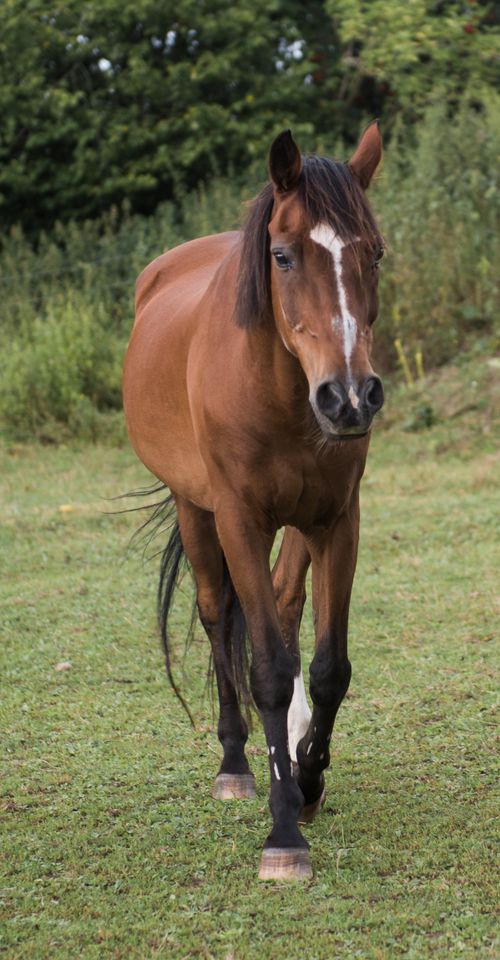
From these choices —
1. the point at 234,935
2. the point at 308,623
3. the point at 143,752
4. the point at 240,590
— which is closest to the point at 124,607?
the point at 308,623

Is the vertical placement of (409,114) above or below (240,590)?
below

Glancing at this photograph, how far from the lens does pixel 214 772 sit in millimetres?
4391

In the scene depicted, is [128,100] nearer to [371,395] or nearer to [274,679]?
[274,679]

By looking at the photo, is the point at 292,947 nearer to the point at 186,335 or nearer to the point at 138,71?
the point at 186,335

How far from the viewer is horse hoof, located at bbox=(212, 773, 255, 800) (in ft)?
13.5

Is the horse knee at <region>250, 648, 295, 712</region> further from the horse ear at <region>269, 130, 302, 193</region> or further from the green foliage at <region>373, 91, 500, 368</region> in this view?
the green foliage at <region>373, 91, 500, 368</region>

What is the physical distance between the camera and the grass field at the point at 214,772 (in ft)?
10.1

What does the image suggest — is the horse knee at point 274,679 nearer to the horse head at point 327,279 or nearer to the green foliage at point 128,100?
the horse head at point 327,279

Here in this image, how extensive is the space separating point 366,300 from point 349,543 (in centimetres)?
85

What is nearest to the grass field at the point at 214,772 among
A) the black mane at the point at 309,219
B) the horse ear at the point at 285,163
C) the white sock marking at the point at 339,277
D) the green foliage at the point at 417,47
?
the white sock marking at the point at 339,277

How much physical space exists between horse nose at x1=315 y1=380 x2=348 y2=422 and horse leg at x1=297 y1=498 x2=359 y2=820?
29.9 inches

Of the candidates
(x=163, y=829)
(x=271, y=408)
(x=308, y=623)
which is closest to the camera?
(x=271, y=408)

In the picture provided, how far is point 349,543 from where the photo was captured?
3.70 m

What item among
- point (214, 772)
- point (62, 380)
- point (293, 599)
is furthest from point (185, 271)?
point (62, 380)
